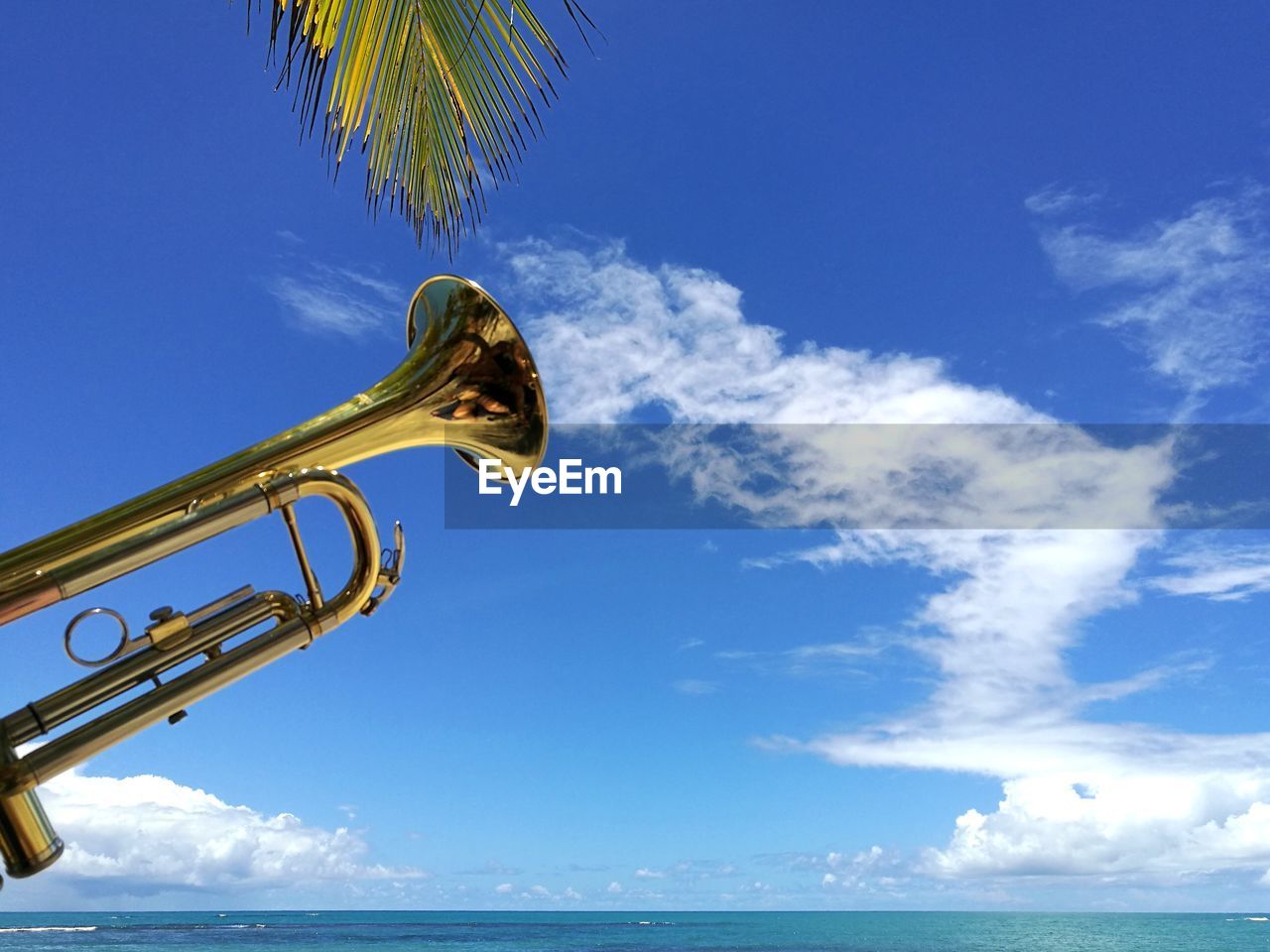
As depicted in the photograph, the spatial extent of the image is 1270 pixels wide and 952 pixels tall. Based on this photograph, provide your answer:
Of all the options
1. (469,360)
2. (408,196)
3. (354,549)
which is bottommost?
(354,549)

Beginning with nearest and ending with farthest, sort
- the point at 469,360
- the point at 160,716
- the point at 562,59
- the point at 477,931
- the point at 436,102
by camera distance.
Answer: the point at 160,716 < the point at 469,360 < the point at 562,59 < the point at 436,102 < the point at 477,931

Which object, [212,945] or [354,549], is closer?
[354,549]

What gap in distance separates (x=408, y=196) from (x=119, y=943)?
2590 inches

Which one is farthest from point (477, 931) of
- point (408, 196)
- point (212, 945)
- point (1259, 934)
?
point (408, 196)

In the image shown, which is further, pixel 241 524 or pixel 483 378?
pixel 483 378

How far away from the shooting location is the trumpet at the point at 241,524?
1.77 meters

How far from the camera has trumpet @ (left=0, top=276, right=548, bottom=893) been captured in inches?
69.6

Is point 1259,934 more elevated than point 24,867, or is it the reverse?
point 24,867

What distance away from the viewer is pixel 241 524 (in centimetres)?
204

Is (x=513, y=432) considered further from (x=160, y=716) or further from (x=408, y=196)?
(x=408, y=196)

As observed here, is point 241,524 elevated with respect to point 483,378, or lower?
lower

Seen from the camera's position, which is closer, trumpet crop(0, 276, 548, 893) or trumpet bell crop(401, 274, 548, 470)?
trumpet crop(0, 276, 548, 893)

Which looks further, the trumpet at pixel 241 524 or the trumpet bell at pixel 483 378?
the trumpet bell at pixel 483 378

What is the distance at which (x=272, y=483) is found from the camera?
81.7 inches
